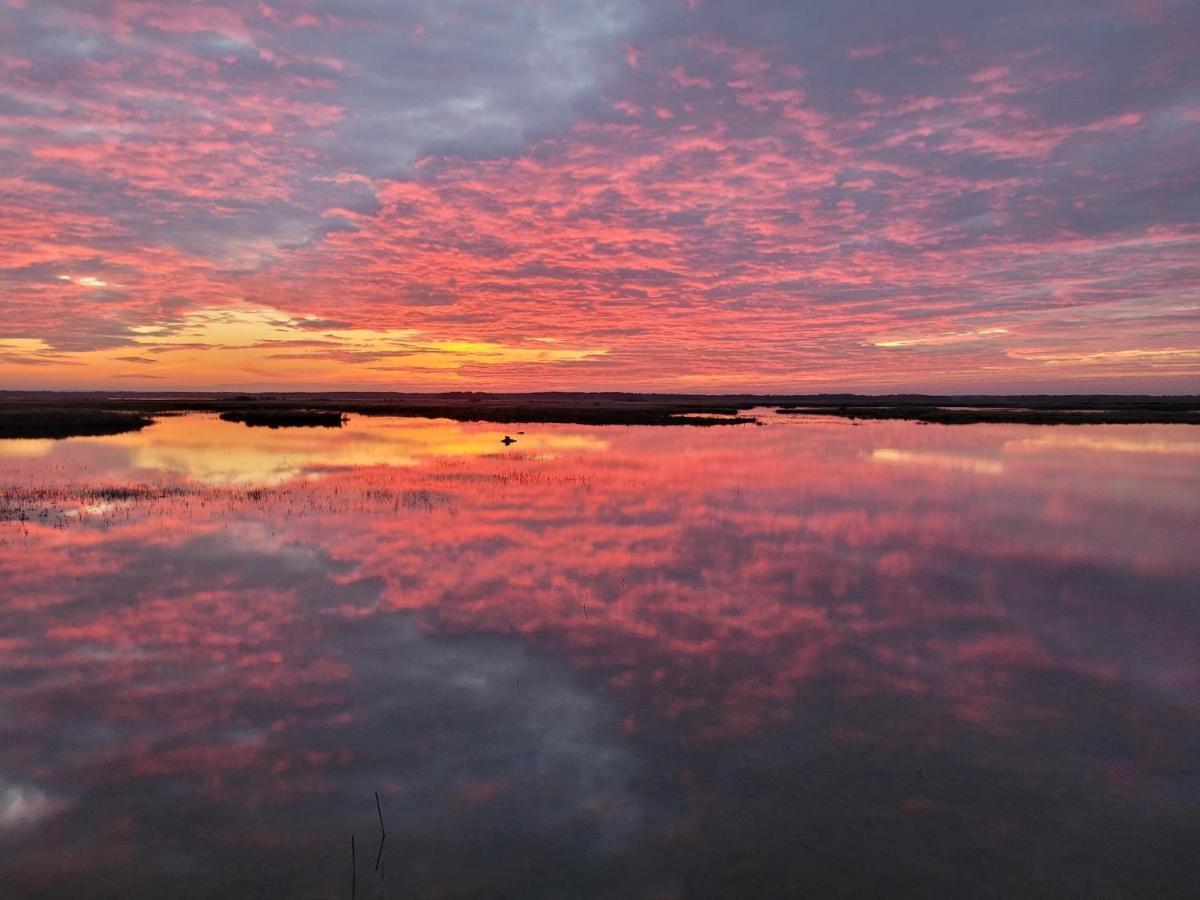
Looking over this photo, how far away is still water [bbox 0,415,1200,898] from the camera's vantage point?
22.4 ft

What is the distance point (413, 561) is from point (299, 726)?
8.57 meters

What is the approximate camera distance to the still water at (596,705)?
684cm

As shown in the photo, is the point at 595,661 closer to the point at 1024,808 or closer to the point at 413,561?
the point at 1024,808

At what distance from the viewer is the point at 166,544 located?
1927 centimetres

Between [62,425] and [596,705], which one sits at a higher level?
[62,425]

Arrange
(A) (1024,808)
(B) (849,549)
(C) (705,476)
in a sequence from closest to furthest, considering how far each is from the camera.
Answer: (A) (1024,808)
(B) (849,549)
(C) (705,476)

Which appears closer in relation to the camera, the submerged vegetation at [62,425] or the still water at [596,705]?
the still water at [596,705]

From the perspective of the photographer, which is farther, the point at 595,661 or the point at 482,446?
the point at 482,446

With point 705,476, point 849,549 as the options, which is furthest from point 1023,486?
point 849,549

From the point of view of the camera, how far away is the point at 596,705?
10.0 meters

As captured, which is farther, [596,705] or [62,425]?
[62,425]

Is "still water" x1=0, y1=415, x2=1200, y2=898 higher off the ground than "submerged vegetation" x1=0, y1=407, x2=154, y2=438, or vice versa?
"submerged vegetation" x1=0, y1=407, x2=154, y2=438

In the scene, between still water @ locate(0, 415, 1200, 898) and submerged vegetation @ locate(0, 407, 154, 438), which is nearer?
still water @ locate(0, 415, 1200, 898)

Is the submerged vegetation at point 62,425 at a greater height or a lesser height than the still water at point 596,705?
greater
